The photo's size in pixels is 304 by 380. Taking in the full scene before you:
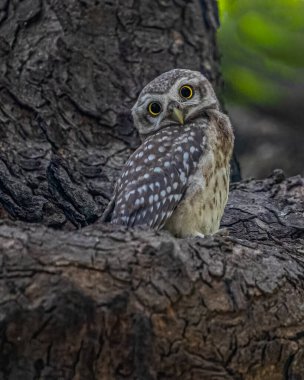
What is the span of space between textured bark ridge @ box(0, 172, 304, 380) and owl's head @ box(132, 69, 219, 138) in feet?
4.51

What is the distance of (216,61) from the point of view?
16.9ft

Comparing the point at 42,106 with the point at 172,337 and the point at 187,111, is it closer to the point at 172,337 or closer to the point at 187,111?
the point at 187,111

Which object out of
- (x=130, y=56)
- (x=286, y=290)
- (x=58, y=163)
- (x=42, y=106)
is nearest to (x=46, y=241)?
(x=286, y=290)

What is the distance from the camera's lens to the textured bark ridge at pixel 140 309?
2.75 metres

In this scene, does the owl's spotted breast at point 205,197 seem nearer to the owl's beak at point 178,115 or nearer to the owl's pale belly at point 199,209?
the owl's pale belly at point 199,209

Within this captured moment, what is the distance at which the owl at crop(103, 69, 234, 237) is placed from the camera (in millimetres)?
3850

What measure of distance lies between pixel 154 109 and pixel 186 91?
203mm

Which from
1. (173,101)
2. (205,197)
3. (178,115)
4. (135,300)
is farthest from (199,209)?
(135,300)

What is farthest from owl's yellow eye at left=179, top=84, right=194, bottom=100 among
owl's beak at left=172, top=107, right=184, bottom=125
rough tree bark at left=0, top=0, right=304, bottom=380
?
rough tree bark at left=0, top=0, right=304, bottom=380

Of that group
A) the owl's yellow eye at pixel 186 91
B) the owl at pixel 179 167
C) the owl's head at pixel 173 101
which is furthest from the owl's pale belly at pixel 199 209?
the owl's yellow eye at pixel 186 91

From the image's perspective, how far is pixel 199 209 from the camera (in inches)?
153

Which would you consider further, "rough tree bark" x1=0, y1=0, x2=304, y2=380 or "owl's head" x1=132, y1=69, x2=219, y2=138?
"owl's head" x1=132, y1=69, x2=219, y2=138

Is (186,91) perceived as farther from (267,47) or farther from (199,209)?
(199,209)

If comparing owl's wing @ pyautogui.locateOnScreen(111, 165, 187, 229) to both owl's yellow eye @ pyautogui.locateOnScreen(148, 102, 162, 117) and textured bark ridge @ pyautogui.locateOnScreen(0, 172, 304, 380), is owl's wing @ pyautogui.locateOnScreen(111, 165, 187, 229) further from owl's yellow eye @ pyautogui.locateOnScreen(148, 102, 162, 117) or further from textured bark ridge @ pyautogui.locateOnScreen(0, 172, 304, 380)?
textured bark ridge @ pyautogui.locateOnScreen(0, 172, 304, 380)
